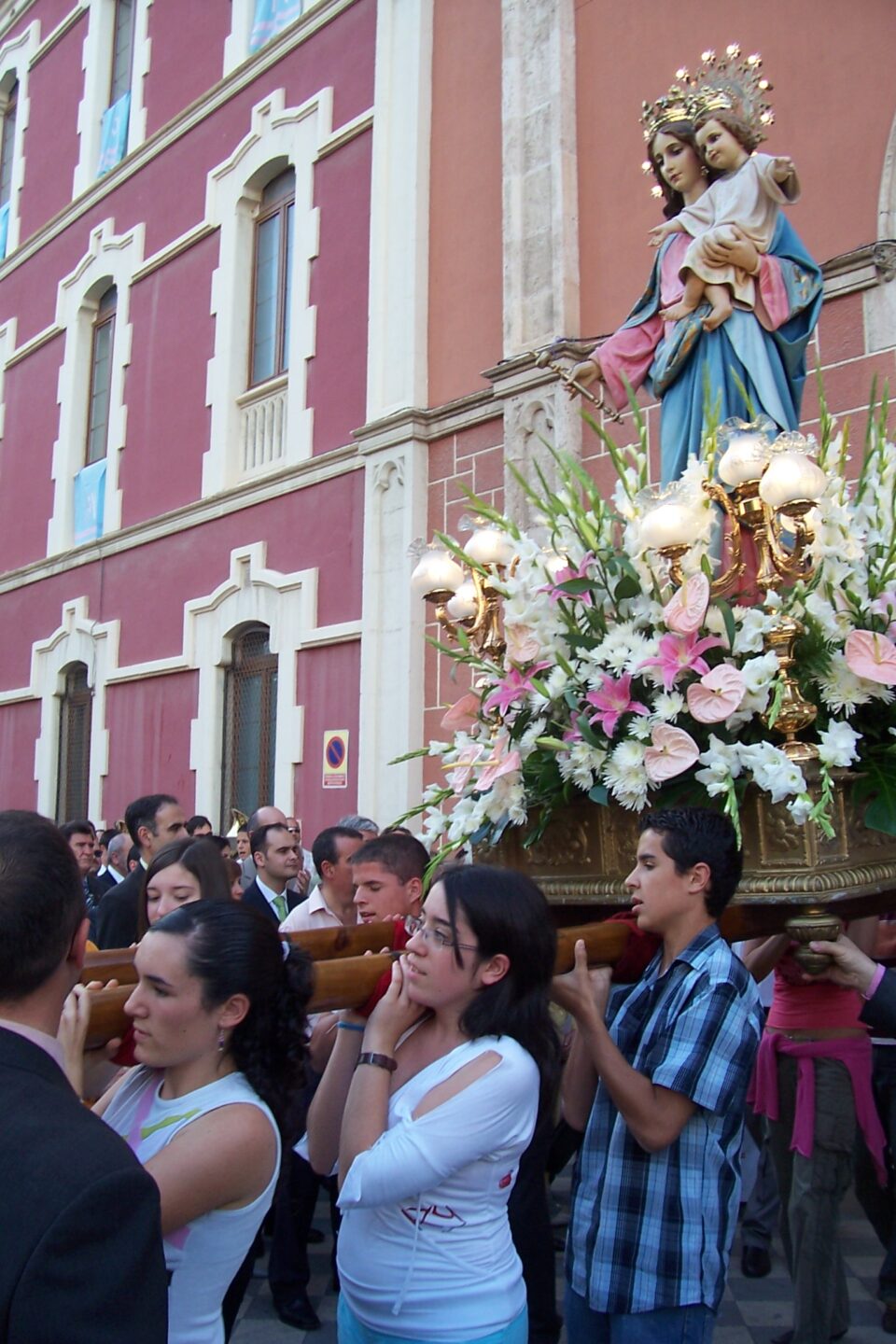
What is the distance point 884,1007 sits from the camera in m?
3.12

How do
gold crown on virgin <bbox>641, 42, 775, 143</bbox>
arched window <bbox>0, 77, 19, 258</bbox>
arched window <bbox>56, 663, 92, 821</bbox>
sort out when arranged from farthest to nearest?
arched window <bbox>0, 77, 19, 258</bbox>
arched window <bbox>56, 663, 92, 821</bbox>
gold crown on virgin <bbox>641, 42, 775, 143</bbox>

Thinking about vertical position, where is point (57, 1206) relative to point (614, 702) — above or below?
below

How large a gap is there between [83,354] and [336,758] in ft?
24.4

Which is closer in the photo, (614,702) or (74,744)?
(614,702)

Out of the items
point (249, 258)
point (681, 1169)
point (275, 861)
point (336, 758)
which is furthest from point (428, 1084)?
point (249, 258)

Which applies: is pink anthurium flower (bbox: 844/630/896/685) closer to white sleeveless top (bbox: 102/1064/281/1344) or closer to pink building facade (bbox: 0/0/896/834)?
white sleeveless top (bbox: 102/1064/281/1344)

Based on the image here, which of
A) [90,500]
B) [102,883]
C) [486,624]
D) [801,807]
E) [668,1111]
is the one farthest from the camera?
[90,500]

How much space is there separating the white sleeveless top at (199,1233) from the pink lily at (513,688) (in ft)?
4.18

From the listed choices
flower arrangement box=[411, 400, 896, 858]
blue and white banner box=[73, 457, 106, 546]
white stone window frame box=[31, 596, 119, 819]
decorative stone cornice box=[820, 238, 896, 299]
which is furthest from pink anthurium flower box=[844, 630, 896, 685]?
blue and white banner box=[73, 457, 106, 546]

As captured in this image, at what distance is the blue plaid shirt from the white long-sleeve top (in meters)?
0.28

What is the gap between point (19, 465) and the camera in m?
15.6

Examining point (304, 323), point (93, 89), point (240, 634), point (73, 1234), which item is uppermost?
point (93, 89)

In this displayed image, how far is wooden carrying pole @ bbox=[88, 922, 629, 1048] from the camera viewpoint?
1.88m

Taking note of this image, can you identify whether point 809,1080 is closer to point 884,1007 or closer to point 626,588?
point 884,1007
